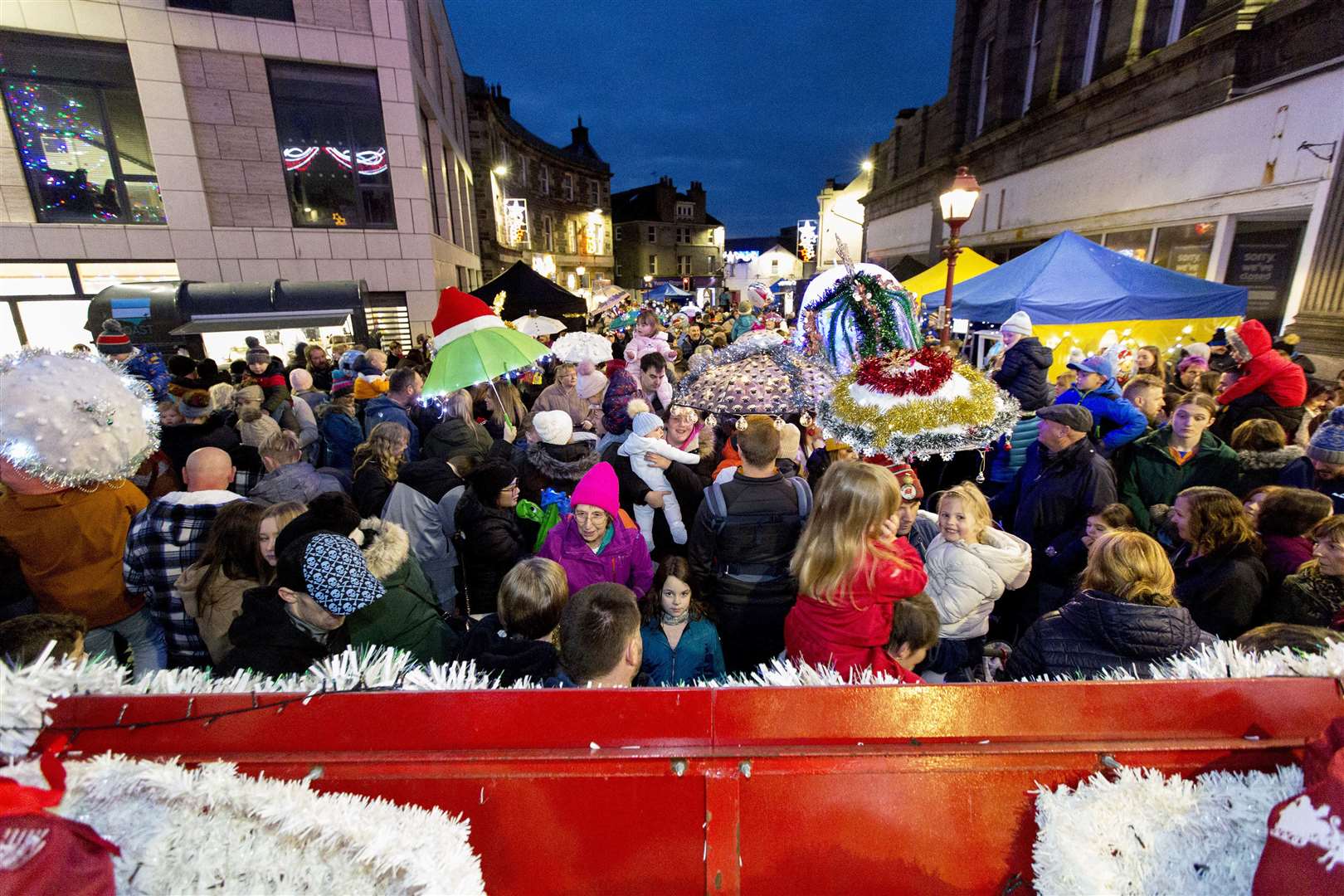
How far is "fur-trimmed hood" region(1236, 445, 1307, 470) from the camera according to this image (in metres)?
3.61

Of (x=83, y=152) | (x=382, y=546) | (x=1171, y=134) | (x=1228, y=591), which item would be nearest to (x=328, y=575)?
(x=382, y=546)

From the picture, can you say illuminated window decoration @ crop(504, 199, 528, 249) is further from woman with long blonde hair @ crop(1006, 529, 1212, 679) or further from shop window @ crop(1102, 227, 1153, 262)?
woman with long blonde hair @ crop(1006, 529, 1212, 679)

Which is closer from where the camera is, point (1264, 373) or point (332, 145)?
point (1264, 373)

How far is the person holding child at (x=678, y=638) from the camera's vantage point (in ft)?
8.80

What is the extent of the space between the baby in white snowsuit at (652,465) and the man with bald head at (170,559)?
2227 mm

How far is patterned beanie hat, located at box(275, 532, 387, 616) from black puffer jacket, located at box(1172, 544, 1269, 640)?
144 inches

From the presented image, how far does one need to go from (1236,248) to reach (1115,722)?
11585mm

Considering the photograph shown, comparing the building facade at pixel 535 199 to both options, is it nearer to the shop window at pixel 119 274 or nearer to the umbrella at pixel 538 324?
the umbrella at pixel 538 324

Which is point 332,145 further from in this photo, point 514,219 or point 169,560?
point 514,219

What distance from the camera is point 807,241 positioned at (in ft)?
117

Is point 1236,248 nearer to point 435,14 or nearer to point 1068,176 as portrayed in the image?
point 1068,176

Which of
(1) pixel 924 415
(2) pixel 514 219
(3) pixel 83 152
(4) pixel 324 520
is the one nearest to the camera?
(4) pixel 324 520

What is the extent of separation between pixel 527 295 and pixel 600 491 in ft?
27.6

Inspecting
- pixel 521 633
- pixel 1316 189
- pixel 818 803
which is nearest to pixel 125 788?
pixel 521 633
